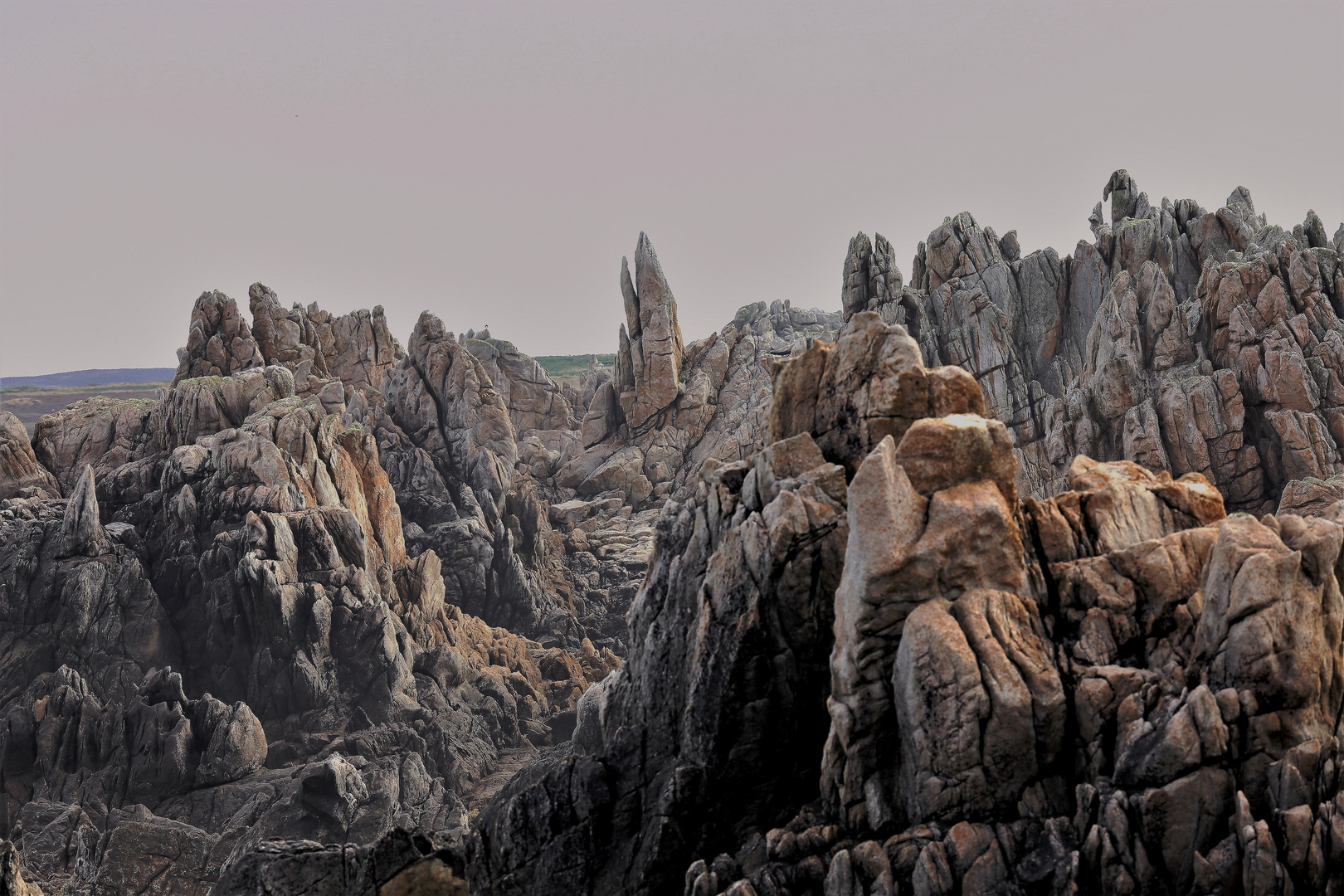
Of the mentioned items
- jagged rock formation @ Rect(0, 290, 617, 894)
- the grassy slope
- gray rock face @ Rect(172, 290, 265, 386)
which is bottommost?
jagged rock formation @ Rect(0, 290, 617, 894)

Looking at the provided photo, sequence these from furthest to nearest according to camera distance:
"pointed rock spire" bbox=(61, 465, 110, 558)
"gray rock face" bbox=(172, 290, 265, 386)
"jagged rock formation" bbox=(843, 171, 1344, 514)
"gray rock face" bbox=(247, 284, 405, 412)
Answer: "gray rock face" bbox=(247, 284, 405, 412), "gray rock face" bbox=(172, 290, 265, 386), "pointed rock spire" bbox=(61, 465, 110, 558), "jagged rock formation" bbox=(843, 171, 1344, 514)

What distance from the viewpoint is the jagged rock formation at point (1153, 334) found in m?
50.7

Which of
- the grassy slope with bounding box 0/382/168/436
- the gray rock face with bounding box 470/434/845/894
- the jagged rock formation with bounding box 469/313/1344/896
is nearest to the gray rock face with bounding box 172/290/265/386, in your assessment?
the jagged rock formation with bounding box 469/313/1344/896

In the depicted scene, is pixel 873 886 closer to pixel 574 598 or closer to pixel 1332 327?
pixel 1332 327

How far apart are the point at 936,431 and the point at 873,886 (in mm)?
7931

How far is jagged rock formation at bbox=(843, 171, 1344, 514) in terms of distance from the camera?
5069 centimetres

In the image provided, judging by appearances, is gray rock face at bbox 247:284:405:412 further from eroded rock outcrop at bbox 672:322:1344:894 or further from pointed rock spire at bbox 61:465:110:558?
eroded rock outcrop at bbox 672:322:1344:894

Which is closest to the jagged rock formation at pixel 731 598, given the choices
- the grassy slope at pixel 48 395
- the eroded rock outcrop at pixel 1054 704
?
the eroded rock outcrop at pixel 1054 704

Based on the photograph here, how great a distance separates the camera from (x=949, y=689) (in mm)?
14328

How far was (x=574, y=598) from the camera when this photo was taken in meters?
81.0

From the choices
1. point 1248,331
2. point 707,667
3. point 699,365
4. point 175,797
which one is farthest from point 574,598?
point 707,667

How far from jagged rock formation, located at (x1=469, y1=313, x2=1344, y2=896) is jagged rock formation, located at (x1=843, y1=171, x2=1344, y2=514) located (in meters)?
36.4

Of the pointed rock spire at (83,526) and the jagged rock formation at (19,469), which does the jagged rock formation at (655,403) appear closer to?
the jagged rock formation at (19,469)

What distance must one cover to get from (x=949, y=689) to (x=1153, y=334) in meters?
51.9
